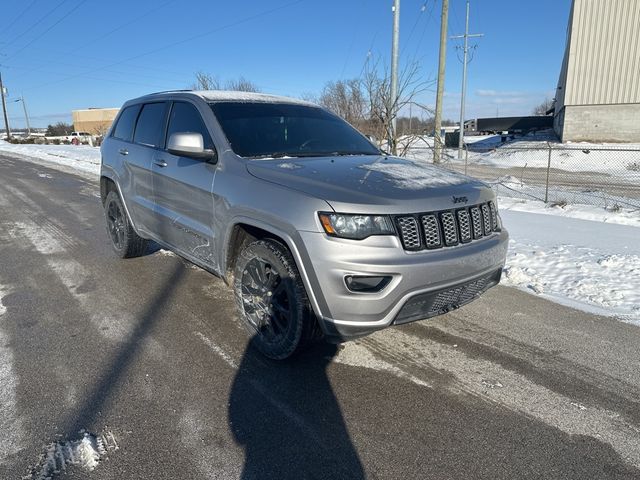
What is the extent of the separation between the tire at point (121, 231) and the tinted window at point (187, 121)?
1.59 metres

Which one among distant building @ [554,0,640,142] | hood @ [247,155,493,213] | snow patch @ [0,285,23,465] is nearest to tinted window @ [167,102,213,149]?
hood @ [247,155,493,213]

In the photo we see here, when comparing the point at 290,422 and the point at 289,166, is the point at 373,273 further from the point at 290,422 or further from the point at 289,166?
the point at 289,166

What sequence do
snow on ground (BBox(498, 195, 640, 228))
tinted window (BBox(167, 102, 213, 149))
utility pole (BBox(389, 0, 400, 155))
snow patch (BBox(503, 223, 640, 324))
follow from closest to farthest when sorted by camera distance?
tinted window (BBox(167, 102, 213, 149)), snow patch (BBox(503, 223, 640, 324)), snow on ground (BBox(498, 195, 640, 228)), utility pole (BBox(389, 0, 400, 155))

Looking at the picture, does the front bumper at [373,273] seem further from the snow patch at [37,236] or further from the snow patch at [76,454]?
the snow patch at [37,236]

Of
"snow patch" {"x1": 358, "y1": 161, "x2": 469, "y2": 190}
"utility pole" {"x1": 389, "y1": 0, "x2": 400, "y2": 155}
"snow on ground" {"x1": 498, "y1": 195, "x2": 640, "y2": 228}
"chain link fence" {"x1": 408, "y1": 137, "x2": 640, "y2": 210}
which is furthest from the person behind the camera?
"chain link fence" {"x1": 408, "y1": 137, "x2": 640, "y2": 210}

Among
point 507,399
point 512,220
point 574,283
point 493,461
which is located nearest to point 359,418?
point 493,461

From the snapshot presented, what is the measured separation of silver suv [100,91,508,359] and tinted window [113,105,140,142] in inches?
31.2

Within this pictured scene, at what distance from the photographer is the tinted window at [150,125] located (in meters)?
4.54

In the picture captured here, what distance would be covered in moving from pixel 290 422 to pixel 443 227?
150cm

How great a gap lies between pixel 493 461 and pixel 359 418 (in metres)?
0.73

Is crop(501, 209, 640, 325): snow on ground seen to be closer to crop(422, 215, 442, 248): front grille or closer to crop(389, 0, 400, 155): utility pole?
crop(422, 215, 442, 248): front grille

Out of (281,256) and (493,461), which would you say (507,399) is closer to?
(493,461)

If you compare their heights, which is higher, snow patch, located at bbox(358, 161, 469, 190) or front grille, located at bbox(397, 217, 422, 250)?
snow patch, located at bbox(358, 161, 469, 190)

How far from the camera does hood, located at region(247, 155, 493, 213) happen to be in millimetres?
2707
